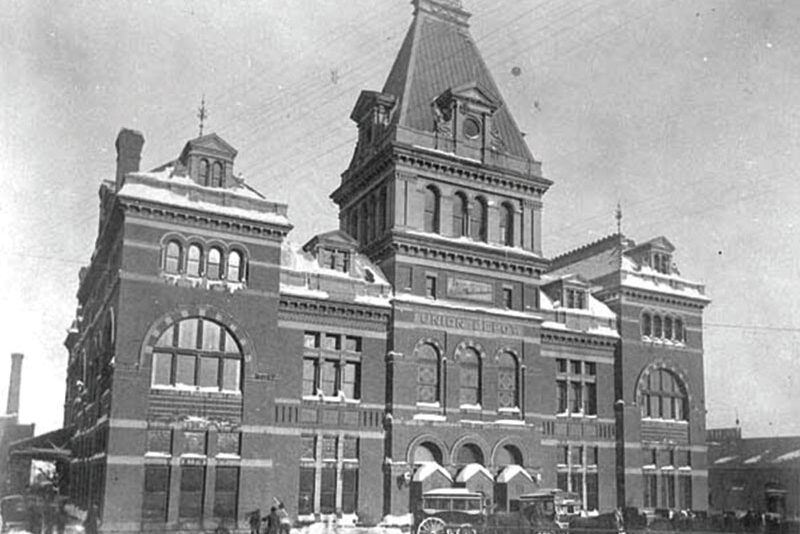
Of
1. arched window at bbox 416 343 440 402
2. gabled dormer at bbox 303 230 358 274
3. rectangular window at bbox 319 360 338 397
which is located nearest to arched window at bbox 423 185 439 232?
gabled dormer at bbox 303 230 358 274

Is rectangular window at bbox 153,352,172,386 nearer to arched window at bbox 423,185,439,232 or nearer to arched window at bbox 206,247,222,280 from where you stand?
arched window at bbox 206,247,222,280

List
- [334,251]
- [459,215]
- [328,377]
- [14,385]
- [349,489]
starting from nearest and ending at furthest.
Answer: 1. [349,489]
2. [328,377]
3. [334,251]
4. [459,215]
5. [14,385]

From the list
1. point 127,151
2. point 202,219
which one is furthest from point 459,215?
point 127,151

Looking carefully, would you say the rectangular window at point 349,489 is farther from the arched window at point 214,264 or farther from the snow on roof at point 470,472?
the arched window at point 214,264

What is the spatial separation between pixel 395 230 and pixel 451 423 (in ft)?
29.0

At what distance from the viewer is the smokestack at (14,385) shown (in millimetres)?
75562

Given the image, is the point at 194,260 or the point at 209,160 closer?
the point at 194,260

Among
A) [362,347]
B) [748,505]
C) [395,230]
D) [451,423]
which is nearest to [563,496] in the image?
[451,423]

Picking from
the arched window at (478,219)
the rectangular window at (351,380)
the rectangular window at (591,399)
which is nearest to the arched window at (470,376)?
the rectangular window at (351,380)

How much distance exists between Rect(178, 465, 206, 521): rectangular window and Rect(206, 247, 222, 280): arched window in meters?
7.40

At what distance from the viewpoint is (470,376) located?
4025 cm

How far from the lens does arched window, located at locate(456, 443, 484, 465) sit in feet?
129

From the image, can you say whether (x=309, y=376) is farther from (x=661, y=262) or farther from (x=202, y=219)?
(x=661, y=262)

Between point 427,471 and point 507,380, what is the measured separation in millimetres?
6442
